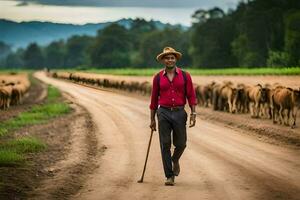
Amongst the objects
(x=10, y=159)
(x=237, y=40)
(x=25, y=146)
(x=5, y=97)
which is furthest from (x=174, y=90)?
(x=237, y=40)

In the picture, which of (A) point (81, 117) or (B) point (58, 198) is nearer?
(B) point (58, 198)

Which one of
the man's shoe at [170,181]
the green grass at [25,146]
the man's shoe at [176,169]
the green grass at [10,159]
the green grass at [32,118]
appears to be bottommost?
the green grass at [32,118]

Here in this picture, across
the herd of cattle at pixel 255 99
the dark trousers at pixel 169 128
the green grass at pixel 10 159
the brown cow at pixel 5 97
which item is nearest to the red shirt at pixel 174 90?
the dark trousers at pixel 169 128

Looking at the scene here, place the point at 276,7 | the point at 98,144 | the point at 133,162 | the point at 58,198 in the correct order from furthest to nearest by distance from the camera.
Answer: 1. the point at 276,7
2. the point at 98,144
3. the point at 133,162
4. the point at 58,198

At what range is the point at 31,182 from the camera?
10430 millimetres

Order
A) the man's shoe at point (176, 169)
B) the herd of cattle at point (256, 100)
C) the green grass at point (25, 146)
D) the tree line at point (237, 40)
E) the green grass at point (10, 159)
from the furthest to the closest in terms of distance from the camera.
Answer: the tree line at point (237, 40)
the herd of cattle at point (256, 100)
the green grass at point (25, 146)
the green grass at point (10, 159)
the man's shoe at point (176, 169)

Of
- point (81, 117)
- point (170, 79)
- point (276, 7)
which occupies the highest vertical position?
point (276, 7)

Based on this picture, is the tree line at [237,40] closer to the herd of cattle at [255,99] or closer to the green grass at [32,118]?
the herd of cattle at [255,99]

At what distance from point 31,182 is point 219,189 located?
3.26 meters

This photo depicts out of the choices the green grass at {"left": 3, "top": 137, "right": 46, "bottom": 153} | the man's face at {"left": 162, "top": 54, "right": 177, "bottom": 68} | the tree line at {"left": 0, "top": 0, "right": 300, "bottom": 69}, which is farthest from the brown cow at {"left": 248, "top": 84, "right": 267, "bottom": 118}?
the tree line at {"left": 0, "top": 0, "right": 300, "bottom": 69}

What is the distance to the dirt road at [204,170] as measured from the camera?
9.23 meters

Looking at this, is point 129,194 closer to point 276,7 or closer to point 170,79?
point 170,79

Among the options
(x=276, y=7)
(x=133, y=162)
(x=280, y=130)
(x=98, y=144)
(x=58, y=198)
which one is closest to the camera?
(x=58, y=198)

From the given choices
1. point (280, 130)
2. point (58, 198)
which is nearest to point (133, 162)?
point (58, 198)
